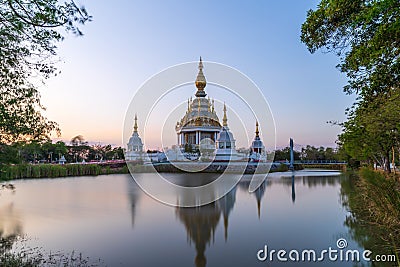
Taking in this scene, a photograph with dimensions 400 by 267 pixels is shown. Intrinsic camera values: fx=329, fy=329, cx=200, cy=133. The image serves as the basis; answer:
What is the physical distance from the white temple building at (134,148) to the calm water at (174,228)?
25582 millimetres

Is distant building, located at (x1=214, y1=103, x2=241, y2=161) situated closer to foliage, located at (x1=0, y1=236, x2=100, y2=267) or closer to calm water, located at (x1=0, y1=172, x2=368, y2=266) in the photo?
calm water, located at (x1=0, y1=172, x2=368, y2=266)

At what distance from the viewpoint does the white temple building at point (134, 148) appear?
37469 mm

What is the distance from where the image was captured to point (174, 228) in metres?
7.40

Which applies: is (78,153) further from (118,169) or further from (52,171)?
(52,171)

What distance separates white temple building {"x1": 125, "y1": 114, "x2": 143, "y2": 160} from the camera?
123 feet

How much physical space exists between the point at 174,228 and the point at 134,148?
106 ft

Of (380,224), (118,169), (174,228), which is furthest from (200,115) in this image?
(380,224)

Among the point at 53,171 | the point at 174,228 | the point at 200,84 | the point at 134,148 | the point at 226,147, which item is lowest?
the point at 174,228

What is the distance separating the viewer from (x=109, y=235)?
6.75m

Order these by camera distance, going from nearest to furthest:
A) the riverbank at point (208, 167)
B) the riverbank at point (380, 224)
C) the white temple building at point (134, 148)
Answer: the riverbank at point (380, 224), the riverbank at point (208, 167), the white temple building at point (134, 148)

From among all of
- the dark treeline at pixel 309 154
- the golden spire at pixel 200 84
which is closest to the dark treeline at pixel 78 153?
the golden spire at pixel 200 84

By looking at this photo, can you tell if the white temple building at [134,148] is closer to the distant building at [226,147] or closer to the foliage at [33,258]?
the distant building at [226,147]

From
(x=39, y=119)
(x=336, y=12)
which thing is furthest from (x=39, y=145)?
(x=336, y=12)

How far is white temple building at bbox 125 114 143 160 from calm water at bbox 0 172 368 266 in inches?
1007
